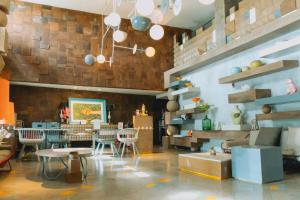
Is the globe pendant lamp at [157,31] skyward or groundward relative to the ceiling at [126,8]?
groundward

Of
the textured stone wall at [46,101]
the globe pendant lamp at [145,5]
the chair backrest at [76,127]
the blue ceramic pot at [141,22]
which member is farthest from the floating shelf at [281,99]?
the textured stone wall at [46,101]

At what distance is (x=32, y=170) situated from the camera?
509 centimetres

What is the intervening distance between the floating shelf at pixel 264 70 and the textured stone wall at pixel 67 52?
149 inches

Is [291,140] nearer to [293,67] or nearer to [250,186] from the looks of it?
[293,67]

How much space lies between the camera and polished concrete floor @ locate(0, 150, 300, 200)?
10.2 feet

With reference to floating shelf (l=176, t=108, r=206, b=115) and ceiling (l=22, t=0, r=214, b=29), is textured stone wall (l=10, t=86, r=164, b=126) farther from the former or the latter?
ceiling (l=22, t=0, r=214, b=29)

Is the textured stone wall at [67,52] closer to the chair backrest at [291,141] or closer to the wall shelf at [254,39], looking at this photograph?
the wall shelf at [254,39]

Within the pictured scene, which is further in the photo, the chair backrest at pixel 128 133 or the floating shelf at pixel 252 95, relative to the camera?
the chair backrest at pixel 128 133

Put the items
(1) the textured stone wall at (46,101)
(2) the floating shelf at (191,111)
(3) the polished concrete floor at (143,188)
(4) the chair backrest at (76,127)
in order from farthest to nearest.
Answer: (1) the textured stone wall at (46,101) → (4) the chair backrest at (76,127) → (2) the floating shelf at (191,111) → (3) the polished concrete floor at (143,188)

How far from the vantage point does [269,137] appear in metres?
5.00

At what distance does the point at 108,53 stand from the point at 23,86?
10.7 ft

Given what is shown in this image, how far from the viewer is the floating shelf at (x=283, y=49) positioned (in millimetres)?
4914

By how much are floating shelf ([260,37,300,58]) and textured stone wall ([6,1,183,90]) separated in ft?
16.8

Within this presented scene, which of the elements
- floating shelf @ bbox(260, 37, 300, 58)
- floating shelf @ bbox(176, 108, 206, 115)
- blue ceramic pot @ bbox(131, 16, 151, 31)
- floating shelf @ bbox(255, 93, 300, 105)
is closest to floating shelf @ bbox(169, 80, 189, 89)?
floating shelf @ bbox(176, 108, 206, 115)
